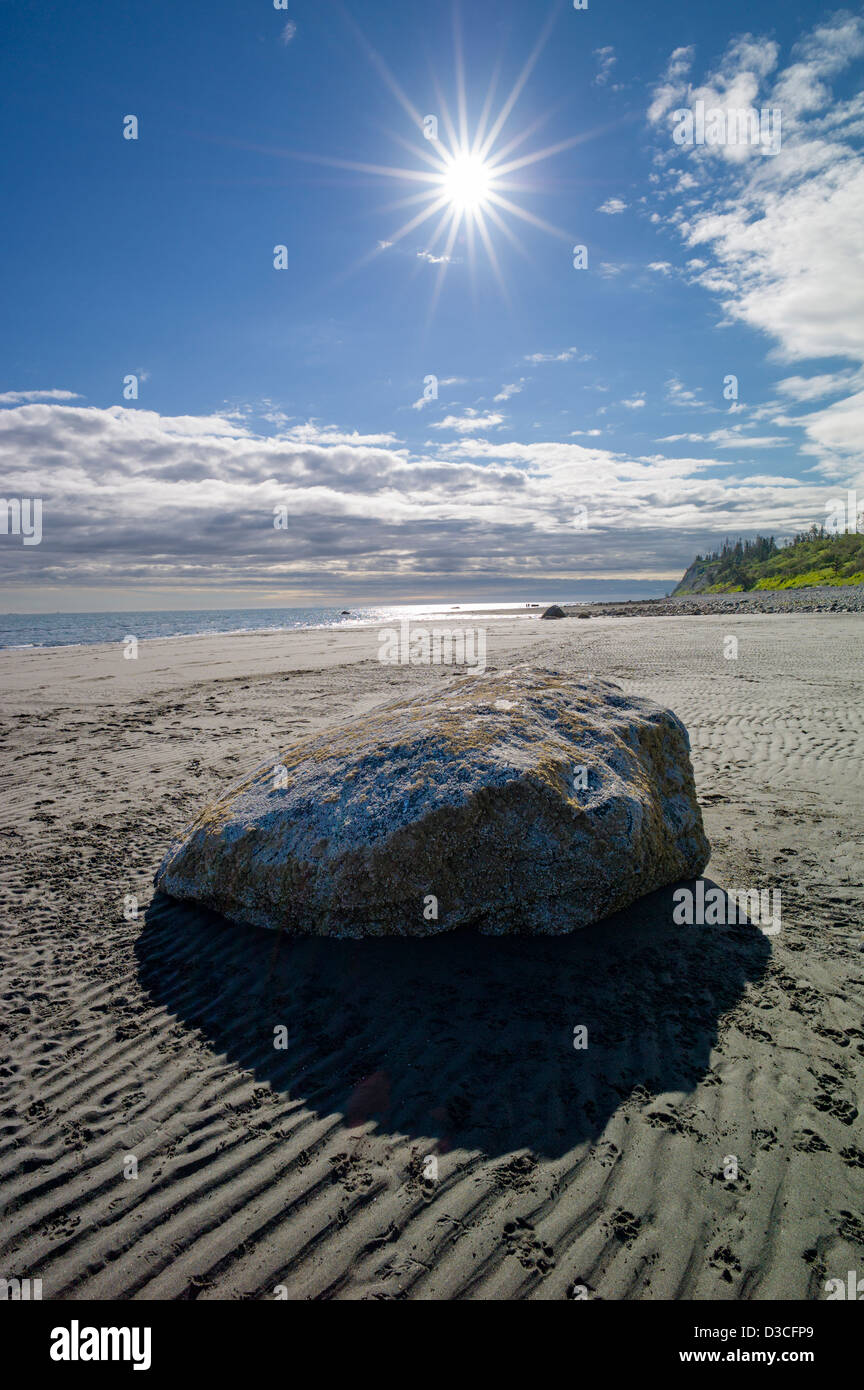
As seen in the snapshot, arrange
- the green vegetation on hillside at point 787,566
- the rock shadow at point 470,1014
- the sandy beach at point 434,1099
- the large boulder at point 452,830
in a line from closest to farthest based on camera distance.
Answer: the sandy beach at point 434,1099
the rock shadow at point 470,1014
the large boulder at point 452,830
the green vegetation on hillside at point 787,566

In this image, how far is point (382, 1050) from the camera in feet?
12.6

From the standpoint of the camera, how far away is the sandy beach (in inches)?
106

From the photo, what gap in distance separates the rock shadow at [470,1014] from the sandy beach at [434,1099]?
0.06 ft

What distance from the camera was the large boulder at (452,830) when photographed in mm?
4535

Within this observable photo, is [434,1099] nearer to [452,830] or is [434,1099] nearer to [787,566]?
[452,830]

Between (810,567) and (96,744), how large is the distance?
96310 millimetres

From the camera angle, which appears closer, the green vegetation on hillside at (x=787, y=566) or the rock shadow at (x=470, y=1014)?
the rock shadow at (x=470, y=1014)

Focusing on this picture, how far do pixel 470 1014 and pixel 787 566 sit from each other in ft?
351

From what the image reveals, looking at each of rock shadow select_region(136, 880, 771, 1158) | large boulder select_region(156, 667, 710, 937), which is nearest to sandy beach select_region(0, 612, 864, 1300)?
rock shadow select_region(136, 880, 771, 1158)

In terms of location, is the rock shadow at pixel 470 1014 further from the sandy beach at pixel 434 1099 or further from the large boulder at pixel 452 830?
the large boulder at pixel 452 830

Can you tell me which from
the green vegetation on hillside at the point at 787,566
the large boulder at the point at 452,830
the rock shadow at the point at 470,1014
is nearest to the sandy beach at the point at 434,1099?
the rock shadow at the point at 470,1014

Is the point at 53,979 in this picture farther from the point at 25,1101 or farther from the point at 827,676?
the point at 827,676
